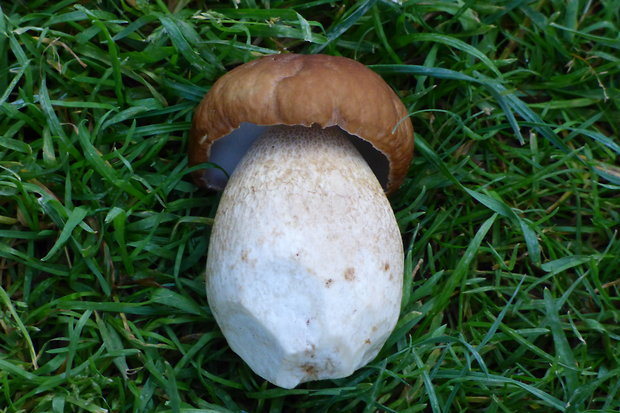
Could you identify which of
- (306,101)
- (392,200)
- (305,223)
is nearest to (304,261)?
(305,223)

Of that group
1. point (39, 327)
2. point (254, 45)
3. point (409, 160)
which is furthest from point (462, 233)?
point (39, 327)

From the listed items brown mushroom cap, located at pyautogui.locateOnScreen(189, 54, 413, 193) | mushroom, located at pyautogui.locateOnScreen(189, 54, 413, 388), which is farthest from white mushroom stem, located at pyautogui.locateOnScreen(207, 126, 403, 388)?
brown mushroom cap, located at pyautogui.locateOnScreen(189, 54, 413, 193)

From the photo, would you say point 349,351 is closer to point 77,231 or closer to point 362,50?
point 77,231

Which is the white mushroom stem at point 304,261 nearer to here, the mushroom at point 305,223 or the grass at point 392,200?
the mushroom at point 305,223

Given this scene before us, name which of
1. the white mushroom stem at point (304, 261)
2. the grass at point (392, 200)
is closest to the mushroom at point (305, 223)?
the white mushroom stem at point (304, 261)

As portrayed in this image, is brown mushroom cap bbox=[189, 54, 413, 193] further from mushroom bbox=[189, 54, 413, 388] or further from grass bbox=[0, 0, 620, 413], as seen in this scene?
grass bbox=[0, 0, 620, 413]

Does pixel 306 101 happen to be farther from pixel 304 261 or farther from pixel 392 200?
pixel 392 200

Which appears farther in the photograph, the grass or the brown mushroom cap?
the grass
